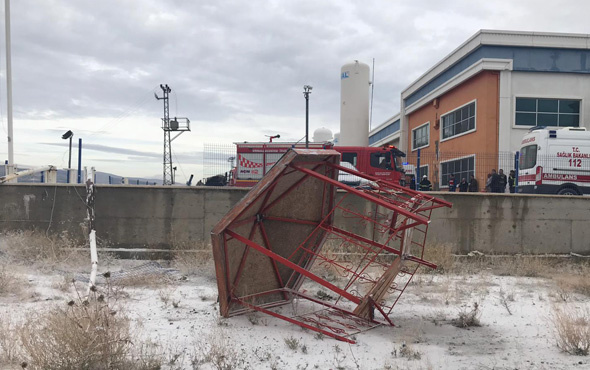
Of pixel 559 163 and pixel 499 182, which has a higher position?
pixel 559 163

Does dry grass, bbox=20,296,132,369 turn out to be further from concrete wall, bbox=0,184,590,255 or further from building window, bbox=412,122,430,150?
building window, bbox=412,122,430,150

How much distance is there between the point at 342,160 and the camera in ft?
64.5

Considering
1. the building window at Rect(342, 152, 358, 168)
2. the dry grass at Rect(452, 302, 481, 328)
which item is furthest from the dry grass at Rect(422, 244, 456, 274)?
the building window at Rect(342, 152, 358, 168)

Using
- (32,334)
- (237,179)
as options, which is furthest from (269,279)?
(237,179)

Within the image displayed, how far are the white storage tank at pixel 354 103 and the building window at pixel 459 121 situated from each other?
6.32m

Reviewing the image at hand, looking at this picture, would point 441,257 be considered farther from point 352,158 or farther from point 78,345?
point 352,158

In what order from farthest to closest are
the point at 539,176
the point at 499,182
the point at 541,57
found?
the point at 541,57
the point at 539,176
the point at 499,182

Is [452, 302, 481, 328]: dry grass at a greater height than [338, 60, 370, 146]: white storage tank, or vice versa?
[338, 60, 370, 146]: white storage tank

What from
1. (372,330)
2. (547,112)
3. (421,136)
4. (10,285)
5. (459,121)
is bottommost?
(372,330)

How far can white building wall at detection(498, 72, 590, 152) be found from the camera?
989 inches

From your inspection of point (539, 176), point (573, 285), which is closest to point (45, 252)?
point (573, 285)

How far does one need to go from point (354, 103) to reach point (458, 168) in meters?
12.1

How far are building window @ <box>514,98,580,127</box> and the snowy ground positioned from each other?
18789mm

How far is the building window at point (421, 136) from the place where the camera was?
3456 cm
